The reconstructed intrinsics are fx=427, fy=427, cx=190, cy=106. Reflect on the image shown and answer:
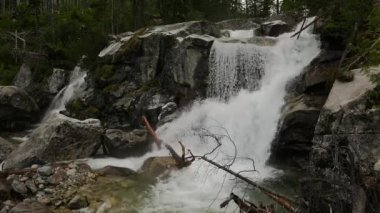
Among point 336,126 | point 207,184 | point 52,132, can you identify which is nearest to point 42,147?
point 52,132

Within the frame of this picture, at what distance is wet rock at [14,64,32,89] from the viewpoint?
30.6 m

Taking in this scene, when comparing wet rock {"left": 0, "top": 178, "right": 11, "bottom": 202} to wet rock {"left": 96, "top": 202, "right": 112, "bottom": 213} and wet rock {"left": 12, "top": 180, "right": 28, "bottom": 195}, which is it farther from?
wet rock {"left": 96, "top": 202, "right": 112, "bottom": 213}

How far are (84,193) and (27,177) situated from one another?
95.7 inches

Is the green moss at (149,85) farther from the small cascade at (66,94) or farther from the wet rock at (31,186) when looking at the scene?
the wet rock at (31,186)

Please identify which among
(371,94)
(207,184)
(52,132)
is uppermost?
(371,94)

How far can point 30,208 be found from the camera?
11.7 metres

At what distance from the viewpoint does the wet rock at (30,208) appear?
11.6 metres

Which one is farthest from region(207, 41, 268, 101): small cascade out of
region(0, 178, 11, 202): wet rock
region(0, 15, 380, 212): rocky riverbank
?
region(0, 178, 11, 202): wet rock

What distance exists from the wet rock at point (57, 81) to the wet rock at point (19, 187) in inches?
635

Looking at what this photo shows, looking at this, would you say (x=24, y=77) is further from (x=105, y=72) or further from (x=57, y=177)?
(x=57, y=177)

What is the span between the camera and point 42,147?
1675 cm

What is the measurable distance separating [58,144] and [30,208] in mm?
5495

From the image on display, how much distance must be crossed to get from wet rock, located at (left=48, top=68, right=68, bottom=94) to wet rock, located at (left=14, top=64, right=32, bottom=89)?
2.08 m

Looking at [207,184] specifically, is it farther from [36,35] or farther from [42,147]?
[36,35]
